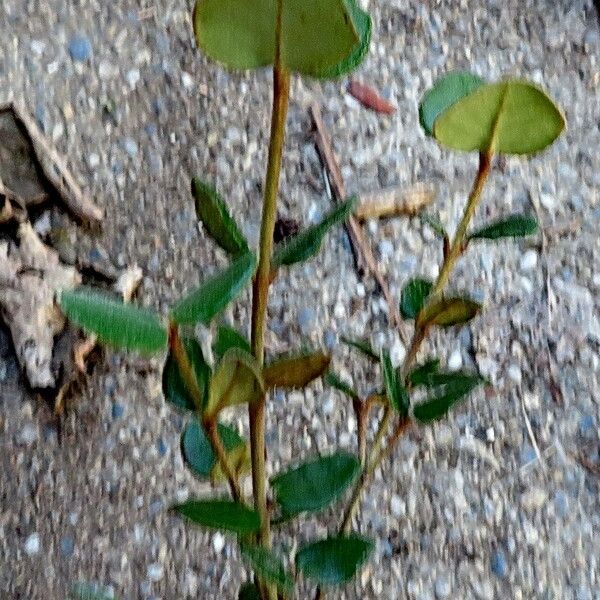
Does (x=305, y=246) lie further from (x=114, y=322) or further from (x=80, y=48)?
(x=80, y=48)

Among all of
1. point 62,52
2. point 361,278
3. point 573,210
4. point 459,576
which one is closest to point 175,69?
point 62,52

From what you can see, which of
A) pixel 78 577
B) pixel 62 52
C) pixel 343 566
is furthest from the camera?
pixel 62 52

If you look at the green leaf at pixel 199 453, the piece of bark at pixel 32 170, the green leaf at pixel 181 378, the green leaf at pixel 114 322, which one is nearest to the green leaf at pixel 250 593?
the green leaf at pixel 199 453

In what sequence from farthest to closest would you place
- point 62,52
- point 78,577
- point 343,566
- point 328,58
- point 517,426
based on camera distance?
point 62,52
point 517,426
point 78,577
point 343,566
point 328,58

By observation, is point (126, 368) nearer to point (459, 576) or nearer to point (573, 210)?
point (459, 576)

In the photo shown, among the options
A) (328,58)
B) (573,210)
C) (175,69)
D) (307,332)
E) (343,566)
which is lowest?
(343,566)

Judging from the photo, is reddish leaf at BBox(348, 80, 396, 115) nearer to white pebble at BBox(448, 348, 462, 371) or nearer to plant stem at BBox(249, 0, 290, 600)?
white pebble at BBox(448, 348, 462, 371)

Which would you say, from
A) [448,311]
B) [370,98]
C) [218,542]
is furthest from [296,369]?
[370,98]

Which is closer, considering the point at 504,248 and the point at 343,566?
the point at 343,566
